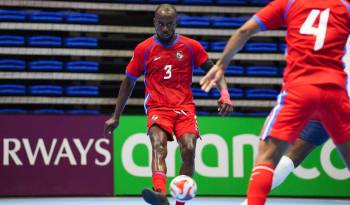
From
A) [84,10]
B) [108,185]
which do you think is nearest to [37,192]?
[108,185]

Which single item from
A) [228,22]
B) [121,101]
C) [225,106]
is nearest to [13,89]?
[228,22]

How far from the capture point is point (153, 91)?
6973 mm

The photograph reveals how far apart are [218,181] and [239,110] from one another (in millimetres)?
4173

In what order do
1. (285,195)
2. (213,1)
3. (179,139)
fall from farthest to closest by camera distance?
(213,1), (285,195), (179,139)

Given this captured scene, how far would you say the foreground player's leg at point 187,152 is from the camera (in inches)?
263

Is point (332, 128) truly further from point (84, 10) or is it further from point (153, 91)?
point (84, 10)

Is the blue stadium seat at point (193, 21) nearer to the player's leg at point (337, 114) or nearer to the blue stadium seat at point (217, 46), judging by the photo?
the blue stadium seat at point (217, 46)

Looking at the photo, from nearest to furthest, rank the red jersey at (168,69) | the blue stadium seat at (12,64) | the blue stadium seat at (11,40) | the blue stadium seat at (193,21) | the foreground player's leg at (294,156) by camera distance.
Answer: the foreground player's leg at (294,156)
the red jersey at (168,69)
the blue stadium seat at (12,64)
the blue stadium seat at (11,40)
the blue stadium seat at (193,21)

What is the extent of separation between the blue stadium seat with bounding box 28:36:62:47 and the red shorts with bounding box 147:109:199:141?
840 centimetres

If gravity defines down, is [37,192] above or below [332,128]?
below

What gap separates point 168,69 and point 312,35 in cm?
252

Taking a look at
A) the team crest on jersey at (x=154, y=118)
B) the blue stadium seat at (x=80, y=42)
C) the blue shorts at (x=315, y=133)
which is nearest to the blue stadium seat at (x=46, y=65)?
the blue stadium seat at (x=80, y=42)

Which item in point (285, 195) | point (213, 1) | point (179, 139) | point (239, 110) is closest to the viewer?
point (179, 139)

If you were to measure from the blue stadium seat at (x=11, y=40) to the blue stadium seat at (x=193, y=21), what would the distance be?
11.1 feet
